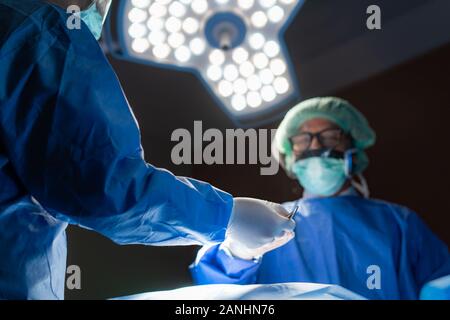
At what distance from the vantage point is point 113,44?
144 centimetres

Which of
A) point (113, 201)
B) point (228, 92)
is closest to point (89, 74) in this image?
point (113, 201)

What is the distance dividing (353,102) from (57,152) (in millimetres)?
2156

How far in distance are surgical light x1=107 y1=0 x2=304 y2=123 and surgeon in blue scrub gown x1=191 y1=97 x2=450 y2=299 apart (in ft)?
1.65

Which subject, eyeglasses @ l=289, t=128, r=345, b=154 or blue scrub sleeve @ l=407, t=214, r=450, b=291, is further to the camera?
eyeglasses @ l=289, t=128, r=345, b=154

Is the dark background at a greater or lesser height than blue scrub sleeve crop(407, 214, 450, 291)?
greater

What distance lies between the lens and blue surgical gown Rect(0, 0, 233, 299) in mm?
862

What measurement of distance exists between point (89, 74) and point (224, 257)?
788 millimetres

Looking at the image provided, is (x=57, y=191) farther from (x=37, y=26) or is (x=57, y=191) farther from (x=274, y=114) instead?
(x=274, y=114)
